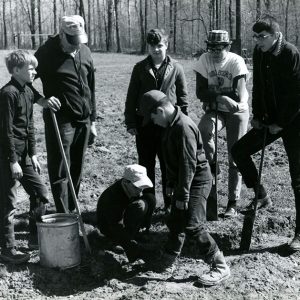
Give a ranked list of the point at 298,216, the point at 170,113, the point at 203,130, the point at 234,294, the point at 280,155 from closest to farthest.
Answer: the point at 170,113 → the point at 234,294 → the point at 298,216 → the point at 203,130 → the point at 280,155

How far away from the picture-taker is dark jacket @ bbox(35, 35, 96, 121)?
5.28 metres

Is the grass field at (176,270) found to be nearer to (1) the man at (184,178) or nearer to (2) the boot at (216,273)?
(2) the boot at (216,273)

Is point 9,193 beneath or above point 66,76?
beneath

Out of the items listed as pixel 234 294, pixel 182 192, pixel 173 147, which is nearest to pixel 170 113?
pixel 173 147

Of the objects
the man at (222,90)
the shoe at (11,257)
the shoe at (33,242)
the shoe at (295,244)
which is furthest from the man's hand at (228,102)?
the shoe at (11,257)

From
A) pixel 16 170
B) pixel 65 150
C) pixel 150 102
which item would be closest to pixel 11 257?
pixel 16 170

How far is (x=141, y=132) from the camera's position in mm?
5844

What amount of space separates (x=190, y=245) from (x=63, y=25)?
9.02 ft

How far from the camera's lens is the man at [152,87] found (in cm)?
566

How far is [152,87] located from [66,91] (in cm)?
94

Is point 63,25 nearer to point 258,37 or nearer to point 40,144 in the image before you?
point 258,37

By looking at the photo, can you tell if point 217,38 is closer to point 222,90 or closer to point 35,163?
point 222,90

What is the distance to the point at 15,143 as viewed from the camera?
4891 mm

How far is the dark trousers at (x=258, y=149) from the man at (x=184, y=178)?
0.97m
